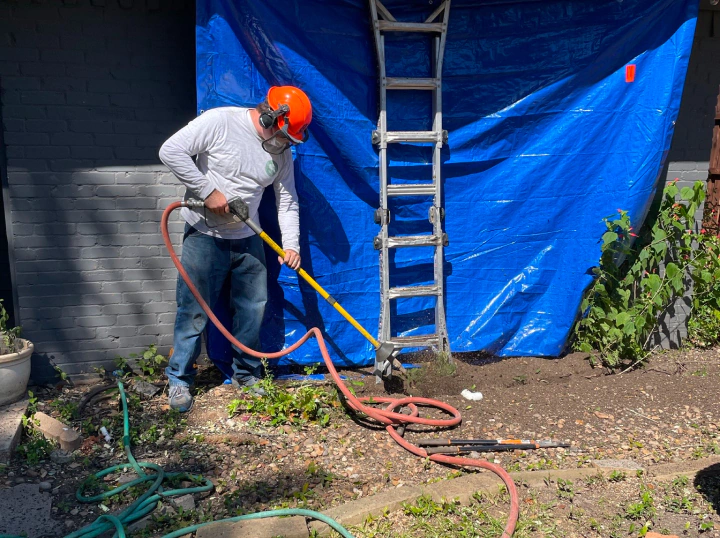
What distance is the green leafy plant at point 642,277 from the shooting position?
5102mm

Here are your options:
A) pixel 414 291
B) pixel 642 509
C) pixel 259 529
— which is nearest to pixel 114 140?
pixel 414 291

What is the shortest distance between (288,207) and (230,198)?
0.42 m

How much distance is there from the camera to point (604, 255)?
5121mm

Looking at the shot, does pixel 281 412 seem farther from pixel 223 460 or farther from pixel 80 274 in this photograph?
pixel 80 274

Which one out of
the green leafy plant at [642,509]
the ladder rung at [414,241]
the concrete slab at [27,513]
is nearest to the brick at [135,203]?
the ladder rung at [414,241]

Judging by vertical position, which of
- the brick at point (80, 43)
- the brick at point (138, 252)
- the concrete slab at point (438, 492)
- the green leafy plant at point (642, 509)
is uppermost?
the brick at point (80, 43)

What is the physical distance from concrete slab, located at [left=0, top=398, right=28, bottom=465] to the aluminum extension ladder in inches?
93.5

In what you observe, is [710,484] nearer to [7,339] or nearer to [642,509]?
[642,509]

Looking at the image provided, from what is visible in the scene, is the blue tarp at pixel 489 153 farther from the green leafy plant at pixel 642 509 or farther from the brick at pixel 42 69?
the green leafy plant at pixel 642 509

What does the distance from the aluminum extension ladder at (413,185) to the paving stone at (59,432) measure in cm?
207

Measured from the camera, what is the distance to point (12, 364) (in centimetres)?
412

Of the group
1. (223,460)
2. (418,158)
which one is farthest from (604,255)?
(223,460)

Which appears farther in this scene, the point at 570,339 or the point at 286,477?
the point at 570,339

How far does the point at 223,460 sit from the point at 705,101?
4.84 metres
